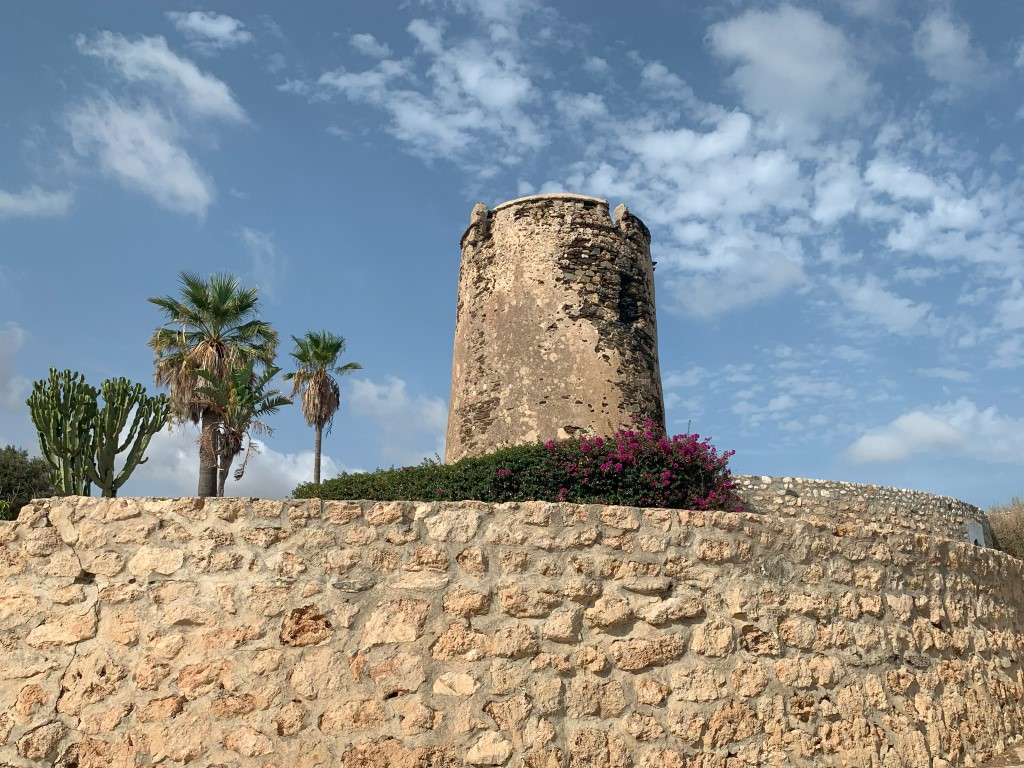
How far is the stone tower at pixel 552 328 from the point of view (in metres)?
12.0

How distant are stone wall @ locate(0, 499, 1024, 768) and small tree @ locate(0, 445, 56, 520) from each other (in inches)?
829

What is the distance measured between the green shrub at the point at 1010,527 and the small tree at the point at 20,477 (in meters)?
27.3

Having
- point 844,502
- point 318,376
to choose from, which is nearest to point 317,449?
point 318,376

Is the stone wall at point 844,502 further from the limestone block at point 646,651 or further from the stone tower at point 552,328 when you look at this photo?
the limestone block at point 646,651

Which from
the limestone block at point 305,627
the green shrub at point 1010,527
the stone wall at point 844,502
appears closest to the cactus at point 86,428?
the limestone block at point 305,627

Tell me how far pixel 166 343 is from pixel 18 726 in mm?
17593

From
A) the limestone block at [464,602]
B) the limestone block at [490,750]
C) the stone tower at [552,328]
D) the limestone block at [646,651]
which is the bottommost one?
the limestone block at [490,750]

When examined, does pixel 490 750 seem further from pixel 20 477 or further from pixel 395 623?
pixel 20 477

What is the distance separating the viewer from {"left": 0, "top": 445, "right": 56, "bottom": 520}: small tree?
918 inches

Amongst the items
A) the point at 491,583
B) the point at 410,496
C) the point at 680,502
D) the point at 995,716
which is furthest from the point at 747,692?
the point at 410,496

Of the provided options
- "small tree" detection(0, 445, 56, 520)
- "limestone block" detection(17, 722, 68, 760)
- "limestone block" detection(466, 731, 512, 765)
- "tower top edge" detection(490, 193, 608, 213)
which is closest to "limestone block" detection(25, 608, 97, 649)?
"limestone block" detection(17, 722, 68, 760)

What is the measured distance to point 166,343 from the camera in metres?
20.8

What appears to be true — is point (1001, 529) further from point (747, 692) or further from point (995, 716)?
point (747, 692)

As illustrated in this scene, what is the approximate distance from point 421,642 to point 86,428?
7229mm
